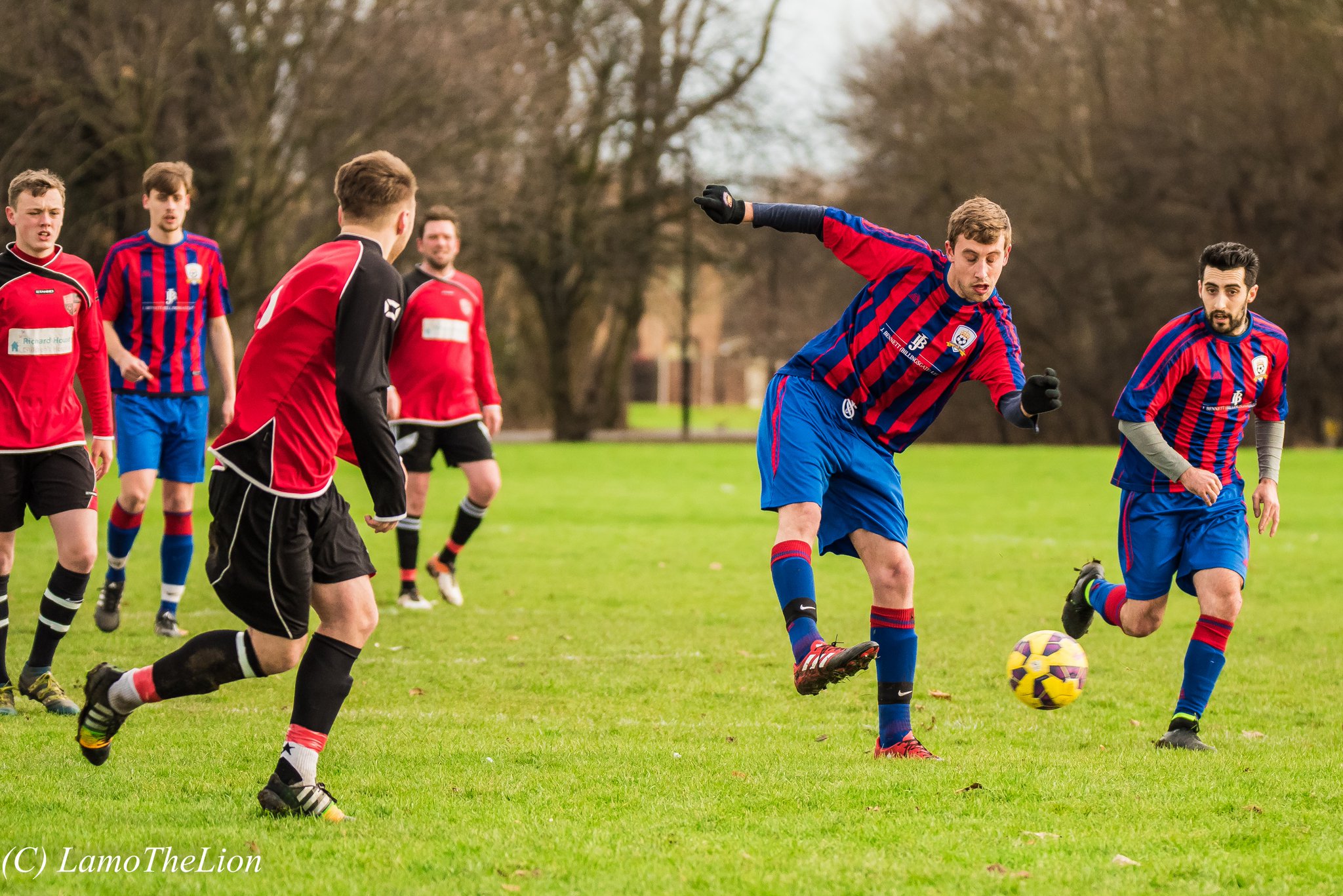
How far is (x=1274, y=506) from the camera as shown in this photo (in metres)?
6.17

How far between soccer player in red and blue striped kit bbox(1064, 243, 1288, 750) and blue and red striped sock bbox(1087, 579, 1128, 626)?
17cm

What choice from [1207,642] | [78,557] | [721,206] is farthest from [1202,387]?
[78,557]

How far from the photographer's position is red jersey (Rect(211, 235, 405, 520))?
13.4 feet

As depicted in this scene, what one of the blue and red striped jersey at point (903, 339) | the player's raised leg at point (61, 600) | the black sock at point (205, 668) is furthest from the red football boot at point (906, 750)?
the player's raised leg at point (61, 600)

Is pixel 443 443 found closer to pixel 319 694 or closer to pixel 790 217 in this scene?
pixel 790 217

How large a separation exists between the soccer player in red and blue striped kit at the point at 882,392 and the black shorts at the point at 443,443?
4.30 metres

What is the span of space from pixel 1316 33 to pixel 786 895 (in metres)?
29.7

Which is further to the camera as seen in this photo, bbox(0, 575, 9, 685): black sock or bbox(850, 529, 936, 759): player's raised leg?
bbox(0, 575, 9, 685): black sock

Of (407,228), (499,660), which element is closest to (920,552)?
(499,660)

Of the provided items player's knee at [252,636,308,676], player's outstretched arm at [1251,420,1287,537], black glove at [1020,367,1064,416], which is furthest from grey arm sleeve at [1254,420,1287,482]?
player's knee at [252,636,308,676]

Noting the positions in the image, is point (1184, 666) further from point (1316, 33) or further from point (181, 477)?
point (1316, 33)

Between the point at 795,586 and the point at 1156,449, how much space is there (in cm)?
183

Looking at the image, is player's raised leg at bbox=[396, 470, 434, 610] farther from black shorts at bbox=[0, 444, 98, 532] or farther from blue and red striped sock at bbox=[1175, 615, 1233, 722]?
blue and red striped sock at bbox=[1175, 615, 1233, 722]

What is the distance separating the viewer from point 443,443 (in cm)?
947
